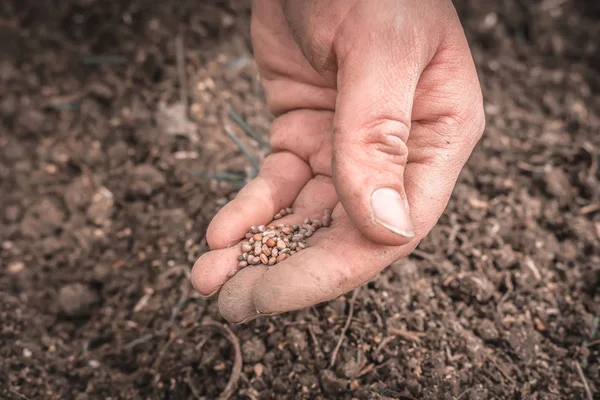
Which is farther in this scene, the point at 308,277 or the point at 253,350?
the point at 253,350

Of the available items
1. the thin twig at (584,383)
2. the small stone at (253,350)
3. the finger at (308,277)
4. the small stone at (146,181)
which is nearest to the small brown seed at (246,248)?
the finger at (308,277)

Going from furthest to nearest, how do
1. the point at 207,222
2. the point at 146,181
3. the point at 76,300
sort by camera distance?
the point at 146,181 < the point at 207,222 < the point at 76,300

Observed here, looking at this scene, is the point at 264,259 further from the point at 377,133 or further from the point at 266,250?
the point at 377,133

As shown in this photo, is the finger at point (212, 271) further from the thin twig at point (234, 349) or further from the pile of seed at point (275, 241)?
the thin twig at point (234, 349)

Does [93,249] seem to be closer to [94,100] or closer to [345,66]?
[94,100]

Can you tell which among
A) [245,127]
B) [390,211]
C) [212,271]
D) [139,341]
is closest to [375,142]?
[390,211]

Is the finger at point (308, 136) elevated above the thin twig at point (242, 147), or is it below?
above

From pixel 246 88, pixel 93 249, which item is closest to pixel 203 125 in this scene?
pixel 246 88

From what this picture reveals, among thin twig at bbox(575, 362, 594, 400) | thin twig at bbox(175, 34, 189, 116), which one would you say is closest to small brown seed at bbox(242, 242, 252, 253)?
thin twig at bbox(575, 362, 594, 400)
